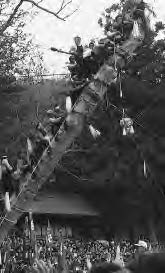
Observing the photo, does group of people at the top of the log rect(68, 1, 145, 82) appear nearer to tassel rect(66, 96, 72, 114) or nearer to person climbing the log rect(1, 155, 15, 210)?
tassel rect(66, 96, 72, 114)

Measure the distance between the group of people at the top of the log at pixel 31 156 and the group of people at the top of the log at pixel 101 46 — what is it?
12.3 inches

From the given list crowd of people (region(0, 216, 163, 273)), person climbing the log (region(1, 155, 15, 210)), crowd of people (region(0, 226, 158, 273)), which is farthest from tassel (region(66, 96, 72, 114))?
crowd of people (region(0, 226, 158, 273))

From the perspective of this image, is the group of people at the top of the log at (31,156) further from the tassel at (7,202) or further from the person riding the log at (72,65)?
the person riding the log at (72,65)

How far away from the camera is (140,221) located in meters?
2.73

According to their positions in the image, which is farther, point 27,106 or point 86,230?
point 27,106

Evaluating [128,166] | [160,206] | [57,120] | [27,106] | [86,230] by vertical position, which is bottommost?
[86,230]

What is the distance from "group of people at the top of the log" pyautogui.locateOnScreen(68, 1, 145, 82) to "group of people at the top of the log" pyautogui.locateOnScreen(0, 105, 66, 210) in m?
0.31

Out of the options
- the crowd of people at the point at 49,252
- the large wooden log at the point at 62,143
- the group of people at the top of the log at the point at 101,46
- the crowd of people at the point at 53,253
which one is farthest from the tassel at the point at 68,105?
the crowd of people at the point at 53,253

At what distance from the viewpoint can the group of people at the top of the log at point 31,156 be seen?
3508 mm

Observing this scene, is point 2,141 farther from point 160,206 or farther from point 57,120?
point 160,206

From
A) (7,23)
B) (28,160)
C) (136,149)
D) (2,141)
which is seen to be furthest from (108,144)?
(2,141)

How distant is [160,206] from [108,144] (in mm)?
1022

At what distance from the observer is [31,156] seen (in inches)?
141

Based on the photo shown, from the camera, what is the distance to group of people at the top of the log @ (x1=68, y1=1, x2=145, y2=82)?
3.42 meters
